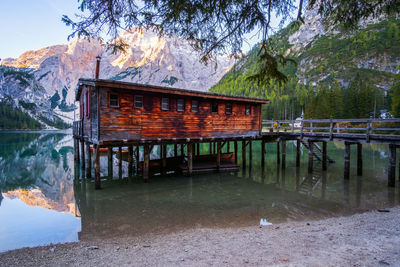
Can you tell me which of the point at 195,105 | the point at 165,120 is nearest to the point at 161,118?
the point at 165,120

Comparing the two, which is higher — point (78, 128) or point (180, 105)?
point (180, 105)

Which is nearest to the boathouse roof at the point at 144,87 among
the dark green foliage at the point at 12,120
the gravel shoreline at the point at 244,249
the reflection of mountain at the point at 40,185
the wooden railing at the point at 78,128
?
the wooden railing at the point at 78,128

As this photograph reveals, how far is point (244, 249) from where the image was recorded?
6.15m

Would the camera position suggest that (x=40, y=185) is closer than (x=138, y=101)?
No

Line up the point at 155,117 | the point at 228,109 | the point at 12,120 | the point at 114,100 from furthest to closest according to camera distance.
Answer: the point at 12,120 → the point at 228,109 → the point at 155,117 → the point at 114,100

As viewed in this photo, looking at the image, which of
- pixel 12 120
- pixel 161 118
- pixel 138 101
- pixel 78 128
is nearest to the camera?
pixel 138 101

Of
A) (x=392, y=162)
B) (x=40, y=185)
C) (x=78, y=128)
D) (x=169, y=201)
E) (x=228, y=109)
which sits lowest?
(x=40, y=185)

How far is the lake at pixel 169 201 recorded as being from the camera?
938cm

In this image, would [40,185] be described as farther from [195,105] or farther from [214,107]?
[214,107]

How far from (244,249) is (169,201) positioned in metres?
7.10

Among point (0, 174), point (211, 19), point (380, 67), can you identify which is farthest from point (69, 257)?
point (380, 67)

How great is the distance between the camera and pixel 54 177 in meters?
20.3

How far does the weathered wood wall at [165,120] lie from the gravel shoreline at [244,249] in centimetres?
862

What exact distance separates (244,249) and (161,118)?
12.1 meters
